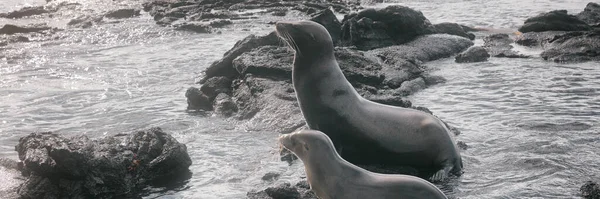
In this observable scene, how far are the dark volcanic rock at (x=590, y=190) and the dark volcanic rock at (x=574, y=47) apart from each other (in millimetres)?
7715

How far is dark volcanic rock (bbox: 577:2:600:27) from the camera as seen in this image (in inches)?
712

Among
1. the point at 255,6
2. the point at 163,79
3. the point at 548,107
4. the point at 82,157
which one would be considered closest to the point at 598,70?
the point at 548,107

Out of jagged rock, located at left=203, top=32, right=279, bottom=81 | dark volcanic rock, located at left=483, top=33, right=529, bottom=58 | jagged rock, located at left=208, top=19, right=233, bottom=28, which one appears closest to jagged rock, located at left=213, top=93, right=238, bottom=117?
jagged rock, located at left=203, top=32, right=279, bottom=81

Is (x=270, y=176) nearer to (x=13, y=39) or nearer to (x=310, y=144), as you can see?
(x=310, y=144)

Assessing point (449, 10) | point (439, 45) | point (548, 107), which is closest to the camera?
point (548, 107)

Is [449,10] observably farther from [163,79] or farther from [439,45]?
[163,79]

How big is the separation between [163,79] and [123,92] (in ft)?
3.94

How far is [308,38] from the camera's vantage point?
27.2ft

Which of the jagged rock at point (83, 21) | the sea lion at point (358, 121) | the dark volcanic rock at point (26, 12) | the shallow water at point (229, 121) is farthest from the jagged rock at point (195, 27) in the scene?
the sea lion at point (358, 121)

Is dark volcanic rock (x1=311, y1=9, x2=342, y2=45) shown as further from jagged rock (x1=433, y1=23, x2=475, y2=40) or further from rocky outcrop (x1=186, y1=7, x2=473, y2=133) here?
jagged rock (x1=433, y1=23, x2=475, y2=40)

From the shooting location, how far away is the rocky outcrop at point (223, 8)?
22.9 metres

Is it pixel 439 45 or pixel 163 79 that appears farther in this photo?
pixel 439 45

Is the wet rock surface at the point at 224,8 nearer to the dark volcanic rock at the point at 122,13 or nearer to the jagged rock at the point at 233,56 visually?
the dark volcanic rock at the point at 122,13

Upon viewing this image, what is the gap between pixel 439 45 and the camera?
618 inches
